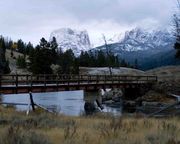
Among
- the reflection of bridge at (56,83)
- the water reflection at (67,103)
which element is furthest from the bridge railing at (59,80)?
the water reflection at (67,103)

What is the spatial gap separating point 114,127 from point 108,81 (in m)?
54.8

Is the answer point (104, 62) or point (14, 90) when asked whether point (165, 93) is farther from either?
point (104, 62)

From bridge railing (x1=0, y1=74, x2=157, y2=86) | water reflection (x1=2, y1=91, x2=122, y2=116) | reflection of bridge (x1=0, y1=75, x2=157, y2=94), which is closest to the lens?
water reflection (x1=2, y1=91, x2=122, y2=116)

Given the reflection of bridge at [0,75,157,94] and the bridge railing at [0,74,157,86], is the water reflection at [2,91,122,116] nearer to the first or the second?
the reflection of bridge at [0,75,157,94]

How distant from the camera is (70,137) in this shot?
1048 cm

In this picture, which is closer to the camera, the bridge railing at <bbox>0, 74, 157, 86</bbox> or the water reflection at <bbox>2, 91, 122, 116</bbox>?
the water reflection at <bbox>2, 91, 122, 116</bbox>

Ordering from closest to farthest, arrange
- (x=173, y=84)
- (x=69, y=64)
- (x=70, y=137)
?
(x=70, y=137), (x=173, y=84), (x=69, y=64)

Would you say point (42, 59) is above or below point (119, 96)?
above

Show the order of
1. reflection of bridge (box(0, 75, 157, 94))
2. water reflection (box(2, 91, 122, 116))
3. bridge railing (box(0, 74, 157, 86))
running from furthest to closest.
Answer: bridge railing (box(0, 74, 157, 86)), reflection of bridge (box(0, 75, 157, 94)), water reflection (box(2, 91, 122, 116))

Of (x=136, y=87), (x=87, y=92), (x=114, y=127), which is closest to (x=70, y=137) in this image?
(x=114, y=127)

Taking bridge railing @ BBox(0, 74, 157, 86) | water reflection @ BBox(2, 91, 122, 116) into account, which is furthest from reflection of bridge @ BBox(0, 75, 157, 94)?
water reflection @ BBox(2, 91, 122, 116)

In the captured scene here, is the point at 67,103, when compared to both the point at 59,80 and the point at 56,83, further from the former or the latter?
the point at 56,83

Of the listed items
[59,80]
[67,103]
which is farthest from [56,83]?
[67,103]

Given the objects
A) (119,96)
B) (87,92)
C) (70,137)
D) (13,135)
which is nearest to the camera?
(13,135)
